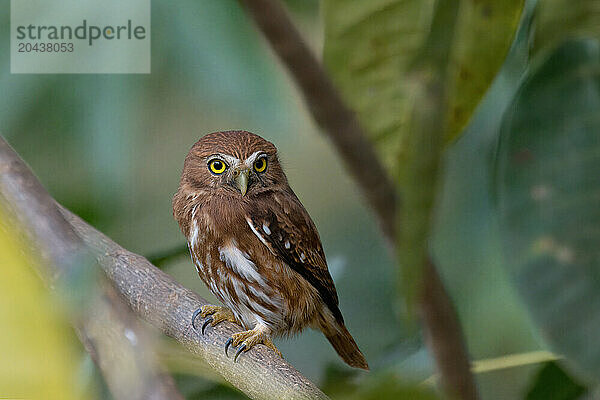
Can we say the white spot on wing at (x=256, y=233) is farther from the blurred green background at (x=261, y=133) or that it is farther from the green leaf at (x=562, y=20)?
the green leaf at (x=562, y=20)

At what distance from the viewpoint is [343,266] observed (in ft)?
2.51

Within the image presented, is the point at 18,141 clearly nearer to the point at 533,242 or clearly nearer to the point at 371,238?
the point at 371,238

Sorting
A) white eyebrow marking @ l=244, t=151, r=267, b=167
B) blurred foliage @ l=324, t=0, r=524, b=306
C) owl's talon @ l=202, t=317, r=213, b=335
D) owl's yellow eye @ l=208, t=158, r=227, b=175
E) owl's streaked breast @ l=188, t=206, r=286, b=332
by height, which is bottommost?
owl's talon @ l=202, t=317, r=213, b=335

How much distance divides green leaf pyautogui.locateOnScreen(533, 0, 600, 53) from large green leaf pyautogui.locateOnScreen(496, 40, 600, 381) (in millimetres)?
12

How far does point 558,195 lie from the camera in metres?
0.56

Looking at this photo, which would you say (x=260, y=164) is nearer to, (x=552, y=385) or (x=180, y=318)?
(x=180, y=318)

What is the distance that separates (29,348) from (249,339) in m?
0.43

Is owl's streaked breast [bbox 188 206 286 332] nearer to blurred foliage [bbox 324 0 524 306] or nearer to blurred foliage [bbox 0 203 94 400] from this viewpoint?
blurred foliage [bbox 324 0 524 306]

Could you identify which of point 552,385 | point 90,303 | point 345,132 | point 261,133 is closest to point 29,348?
point 90,303

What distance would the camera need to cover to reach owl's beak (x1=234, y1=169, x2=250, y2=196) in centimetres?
62

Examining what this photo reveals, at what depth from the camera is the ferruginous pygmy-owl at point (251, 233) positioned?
0.62 metres

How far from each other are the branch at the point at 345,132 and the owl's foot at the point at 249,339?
0.49ft

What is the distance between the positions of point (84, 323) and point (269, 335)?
1.46 ft

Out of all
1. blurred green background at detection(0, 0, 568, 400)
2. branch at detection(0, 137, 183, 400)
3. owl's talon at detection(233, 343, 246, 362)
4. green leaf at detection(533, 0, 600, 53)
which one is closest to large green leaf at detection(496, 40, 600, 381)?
green leaf at detection(533, 0, 600, 53)
